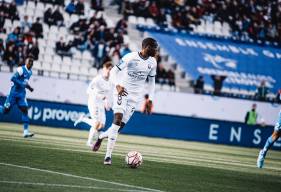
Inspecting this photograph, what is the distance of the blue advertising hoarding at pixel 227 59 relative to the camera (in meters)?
41.9

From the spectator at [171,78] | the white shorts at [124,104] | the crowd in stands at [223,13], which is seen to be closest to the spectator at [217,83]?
the spectator at [171,78]

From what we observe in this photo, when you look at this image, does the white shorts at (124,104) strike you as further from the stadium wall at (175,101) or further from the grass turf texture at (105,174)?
the stadium wall at (175,101)

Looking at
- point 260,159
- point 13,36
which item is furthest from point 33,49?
point 260,159

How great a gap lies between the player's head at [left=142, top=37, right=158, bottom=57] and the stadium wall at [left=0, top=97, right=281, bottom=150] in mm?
17447

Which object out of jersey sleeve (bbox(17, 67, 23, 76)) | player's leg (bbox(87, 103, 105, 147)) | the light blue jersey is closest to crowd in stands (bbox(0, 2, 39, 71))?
the light blue jersey

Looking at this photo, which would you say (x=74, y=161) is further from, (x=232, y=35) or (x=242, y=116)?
(x=232, y=35)

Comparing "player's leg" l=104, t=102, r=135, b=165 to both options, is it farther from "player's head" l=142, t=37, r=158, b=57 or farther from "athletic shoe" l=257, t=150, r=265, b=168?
"athletic shoe" l=257, t=150, r=265, b=168

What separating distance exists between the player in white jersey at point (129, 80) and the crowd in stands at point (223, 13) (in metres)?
25.6

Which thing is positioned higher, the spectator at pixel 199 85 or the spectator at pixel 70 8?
the spectator at pixel 70 8

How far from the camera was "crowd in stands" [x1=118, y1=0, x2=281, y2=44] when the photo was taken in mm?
41812

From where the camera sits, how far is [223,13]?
45062 millimetres

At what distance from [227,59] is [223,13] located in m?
3.26

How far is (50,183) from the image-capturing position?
11219mm

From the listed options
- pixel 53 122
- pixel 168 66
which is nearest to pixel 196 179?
pixel 53 122
